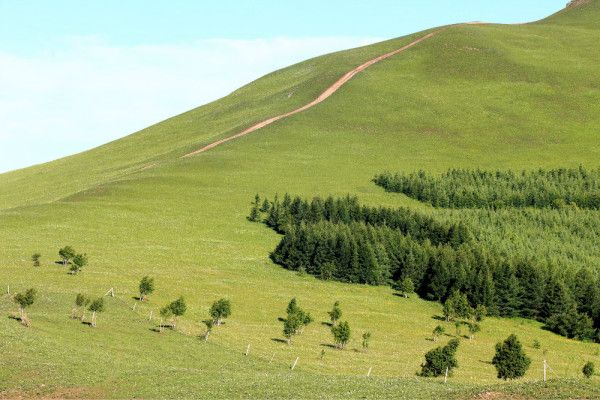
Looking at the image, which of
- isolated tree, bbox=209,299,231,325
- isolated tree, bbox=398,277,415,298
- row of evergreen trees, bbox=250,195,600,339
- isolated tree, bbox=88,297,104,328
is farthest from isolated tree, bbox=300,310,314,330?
row of evergreen trees, bbox=250,195,600,339

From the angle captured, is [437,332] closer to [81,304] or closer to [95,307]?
[95,307]

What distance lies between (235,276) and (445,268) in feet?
78.1

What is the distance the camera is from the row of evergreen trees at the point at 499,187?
157000mm

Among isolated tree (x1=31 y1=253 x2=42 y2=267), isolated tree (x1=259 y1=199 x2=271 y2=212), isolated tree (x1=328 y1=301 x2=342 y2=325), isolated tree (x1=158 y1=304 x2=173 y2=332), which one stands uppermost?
isolated tree (x1=259 y1=199 x2=271 y2=212)

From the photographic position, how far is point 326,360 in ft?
255

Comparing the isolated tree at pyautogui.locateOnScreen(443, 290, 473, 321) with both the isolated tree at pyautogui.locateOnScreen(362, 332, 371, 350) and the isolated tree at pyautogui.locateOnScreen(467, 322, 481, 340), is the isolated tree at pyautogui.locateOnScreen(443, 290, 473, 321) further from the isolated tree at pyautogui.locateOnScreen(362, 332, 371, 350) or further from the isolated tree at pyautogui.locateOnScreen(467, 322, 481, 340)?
the isolated tree at pyautogui.locateOnScreen(362, 332, 371, 350)

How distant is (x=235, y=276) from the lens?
115m

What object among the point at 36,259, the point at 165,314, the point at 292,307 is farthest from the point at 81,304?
the point at 36,259

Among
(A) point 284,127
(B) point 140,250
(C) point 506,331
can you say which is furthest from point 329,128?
(C) point 506,331

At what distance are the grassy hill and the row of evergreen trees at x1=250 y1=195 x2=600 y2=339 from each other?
2701 mm

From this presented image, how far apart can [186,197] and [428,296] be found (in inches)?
1861

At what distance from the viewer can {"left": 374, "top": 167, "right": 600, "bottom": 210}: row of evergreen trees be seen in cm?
15700

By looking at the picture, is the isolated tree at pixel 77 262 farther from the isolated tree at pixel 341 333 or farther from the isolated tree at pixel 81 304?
the isolated tree at pixel 341 333

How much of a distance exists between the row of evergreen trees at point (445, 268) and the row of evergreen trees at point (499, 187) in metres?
23.1
